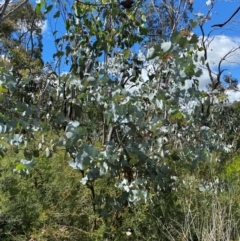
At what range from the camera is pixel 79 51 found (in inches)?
133

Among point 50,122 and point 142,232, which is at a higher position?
point 50,122

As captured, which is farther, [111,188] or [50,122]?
[111,188]

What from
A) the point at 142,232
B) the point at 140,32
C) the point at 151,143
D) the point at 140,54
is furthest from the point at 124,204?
the point at 140,32

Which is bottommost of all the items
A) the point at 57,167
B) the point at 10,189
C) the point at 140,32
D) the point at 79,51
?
the point at 10,189

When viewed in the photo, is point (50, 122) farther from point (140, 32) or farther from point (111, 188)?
point (140, 32)

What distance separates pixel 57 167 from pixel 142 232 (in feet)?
2.95

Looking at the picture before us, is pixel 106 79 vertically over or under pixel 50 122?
over

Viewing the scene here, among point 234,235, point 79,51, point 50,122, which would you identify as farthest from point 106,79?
point 234,235

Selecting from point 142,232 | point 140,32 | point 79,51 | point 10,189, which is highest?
point 140,32

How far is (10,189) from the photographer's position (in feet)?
10.4

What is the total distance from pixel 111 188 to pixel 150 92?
0.83m

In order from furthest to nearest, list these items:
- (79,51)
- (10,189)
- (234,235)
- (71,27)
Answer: (71,27), (79,51), (10,189), (234,235)

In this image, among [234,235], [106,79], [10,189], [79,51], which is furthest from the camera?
Answer: [79,51]

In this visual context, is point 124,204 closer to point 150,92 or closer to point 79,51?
point 150,92
